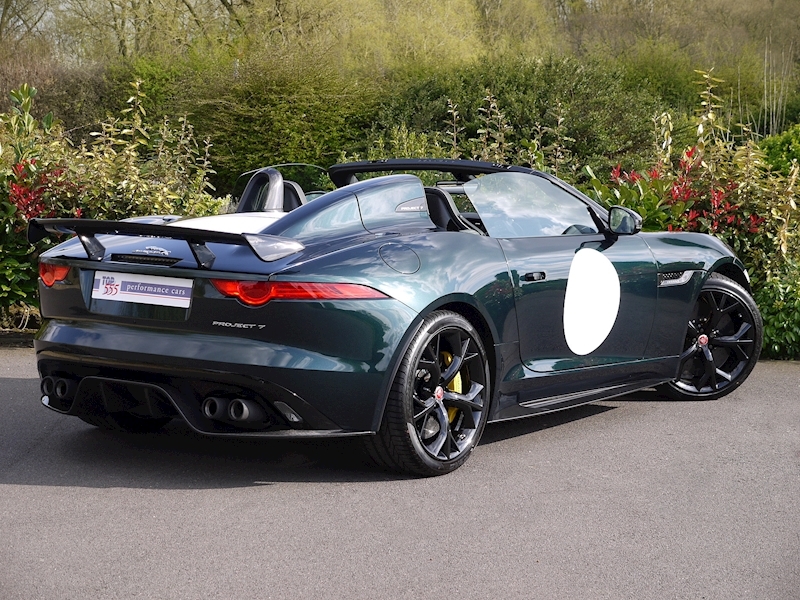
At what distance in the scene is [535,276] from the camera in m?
5.29

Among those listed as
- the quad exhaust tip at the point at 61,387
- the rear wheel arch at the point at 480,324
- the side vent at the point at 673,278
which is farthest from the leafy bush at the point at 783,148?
the quad exhaust tip at the point at 61,387

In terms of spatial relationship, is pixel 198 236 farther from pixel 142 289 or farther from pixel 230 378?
pixel 230 378

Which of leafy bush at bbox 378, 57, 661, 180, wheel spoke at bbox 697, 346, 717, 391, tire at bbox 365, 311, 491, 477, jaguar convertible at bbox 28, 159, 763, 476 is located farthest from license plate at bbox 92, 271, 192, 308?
leafy bush at bbox 378, 57, 661, 180

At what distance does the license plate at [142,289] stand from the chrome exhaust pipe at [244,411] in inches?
17.2

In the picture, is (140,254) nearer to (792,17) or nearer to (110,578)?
(110,578)

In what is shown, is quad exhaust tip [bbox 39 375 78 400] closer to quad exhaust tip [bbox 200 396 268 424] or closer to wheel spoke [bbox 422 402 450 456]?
quad exhaust tip [bbox 200 396 268 424]

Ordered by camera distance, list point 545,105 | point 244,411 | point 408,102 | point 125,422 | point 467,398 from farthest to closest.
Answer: point 408,102, point 545,105, point 125,422, point 467,398, point 244,411

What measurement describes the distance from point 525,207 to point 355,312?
158 cm

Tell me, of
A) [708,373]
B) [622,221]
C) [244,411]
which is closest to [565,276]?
[622,221]

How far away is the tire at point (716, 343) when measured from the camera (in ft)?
22.1

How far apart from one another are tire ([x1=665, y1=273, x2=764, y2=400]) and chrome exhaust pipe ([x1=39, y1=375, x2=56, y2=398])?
12.0 feet

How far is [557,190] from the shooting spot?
19.3 feet

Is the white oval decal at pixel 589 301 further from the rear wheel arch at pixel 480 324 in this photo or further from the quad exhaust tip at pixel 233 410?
the quad exhaust tip at pixel 233 410

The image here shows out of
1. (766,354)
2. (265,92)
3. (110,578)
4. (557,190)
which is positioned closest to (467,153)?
(265,92)
